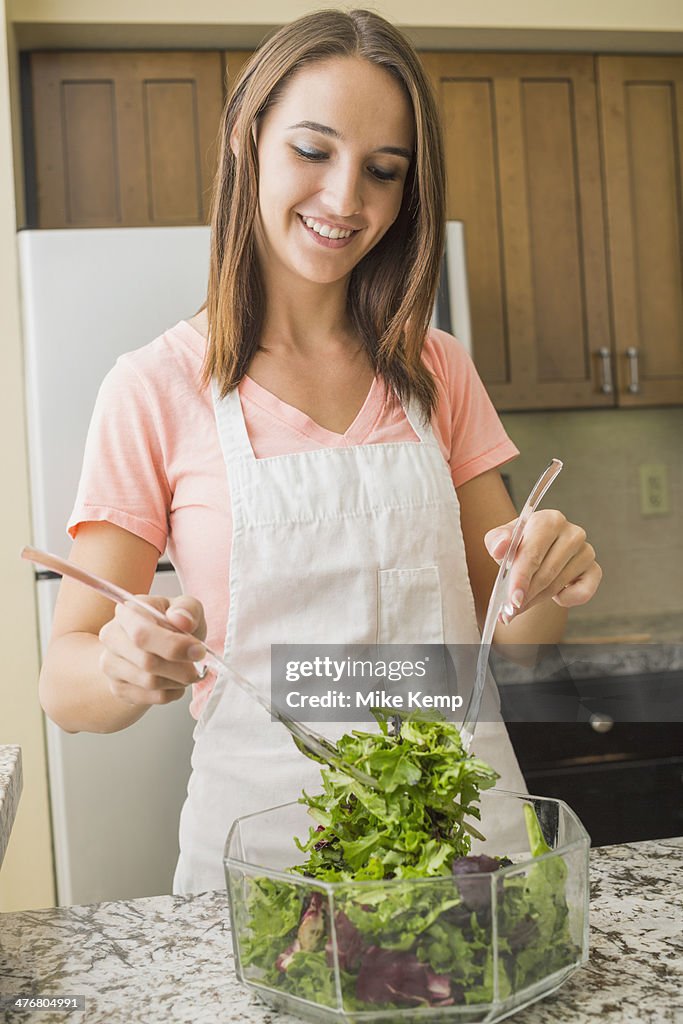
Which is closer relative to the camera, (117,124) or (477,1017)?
(477,1017)

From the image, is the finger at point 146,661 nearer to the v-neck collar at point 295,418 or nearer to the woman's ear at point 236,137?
the v-neck collar at point 295,418

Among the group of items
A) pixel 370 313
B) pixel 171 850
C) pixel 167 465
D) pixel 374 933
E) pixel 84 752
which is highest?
pixel 370 313

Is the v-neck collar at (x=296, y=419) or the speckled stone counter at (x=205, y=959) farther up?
the v-neck collar at (x=296, y=419)

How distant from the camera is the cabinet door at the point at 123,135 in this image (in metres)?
2.20

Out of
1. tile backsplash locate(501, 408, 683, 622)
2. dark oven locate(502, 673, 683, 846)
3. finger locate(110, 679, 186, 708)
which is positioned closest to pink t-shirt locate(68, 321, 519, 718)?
finger locate(110, 679, 186, 708)

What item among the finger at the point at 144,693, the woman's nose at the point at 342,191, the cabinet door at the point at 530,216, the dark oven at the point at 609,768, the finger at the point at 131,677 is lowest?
the dark oven at the point at 609,768

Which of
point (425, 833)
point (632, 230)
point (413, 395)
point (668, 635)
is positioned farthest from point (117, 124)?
point (425, 833)

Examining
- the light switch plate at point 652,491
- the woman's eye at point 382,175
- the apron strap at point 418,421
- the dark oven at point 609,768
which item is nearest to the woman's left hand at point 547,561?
the apron strap at point 418,421

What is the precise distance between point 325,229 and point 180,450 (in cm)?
27

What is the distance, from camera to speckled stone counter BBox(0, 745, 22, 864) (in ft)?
2.60

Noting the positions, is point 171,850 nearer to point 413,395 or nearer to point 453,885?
point 413,395

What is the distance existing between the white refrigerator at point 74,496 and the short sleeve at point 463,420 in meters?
0.73

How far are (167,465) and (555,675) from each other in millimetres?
1214

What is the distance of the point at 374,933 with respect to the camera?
528 millimetres
